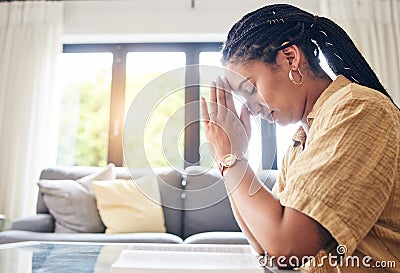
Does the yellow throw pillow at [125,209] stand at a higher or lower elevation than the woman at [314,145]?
lower

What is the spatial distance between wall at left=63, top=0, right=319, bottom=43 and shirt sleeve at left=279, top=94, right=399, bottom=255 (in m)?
2.85

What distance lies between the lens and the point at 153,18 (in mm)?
3348

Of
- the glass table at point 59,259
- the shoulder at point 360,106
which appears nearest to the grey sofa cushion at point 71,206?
the glass table at point 59,259

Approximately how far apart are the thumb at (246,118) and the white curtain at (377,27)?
264 centimetres

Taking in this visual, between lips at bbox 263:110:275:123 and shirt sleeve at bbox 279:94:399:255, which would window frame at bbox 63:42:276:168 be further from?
shirt sleeve at bbox 279:94:399:255

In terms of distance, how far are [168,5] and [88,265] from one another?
9.78 feet

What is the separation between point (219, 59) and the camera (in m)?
0.86

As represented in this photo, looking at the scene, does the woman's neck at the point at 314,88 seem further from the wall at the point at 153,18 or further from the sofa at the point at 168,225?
the wall at the point at 153,18

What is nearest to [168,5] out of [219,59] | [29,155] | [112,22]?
[112,22]

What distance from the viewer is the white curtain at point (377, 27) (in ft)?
10.1

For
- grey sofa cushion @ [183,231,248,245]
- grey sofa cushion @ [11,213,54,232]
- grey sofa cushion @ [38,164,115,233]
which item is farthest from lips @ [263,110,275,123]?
grey sofa cushion @ [11,213,54,232]

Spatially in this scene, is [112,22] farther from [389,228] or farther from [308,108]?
[389,228]

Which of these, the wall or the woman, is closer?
the woman

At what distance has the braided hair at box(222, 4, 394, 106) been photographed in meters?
0.75
